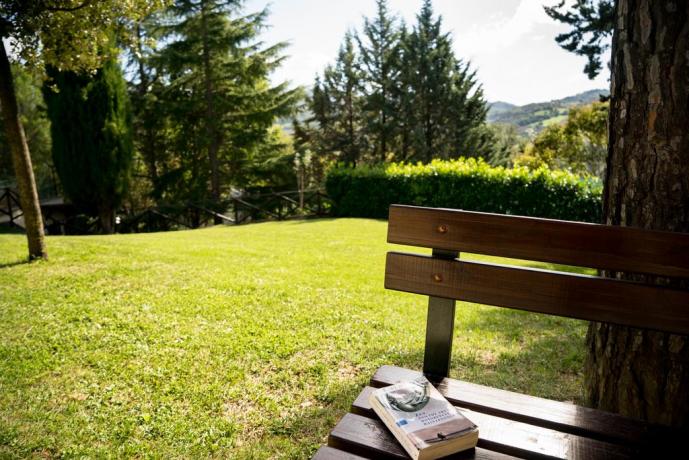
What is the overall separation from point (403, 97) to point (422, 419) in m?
28.2

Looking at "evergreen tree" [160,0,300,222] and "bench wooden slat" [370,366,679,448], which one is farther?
"evergreen tree" [160,0,300,222]

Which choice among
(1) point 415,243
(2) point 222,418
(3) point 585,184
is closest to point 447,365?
(1) point 415,243

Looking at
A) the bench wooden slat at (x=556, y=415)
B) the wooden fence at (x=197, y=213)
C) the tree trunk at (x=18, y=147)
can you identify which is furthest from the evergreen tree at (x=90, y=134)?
the bench wooden slat at (x=556, y=415)

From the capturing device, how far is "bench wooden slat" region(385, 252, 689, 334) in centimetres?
154

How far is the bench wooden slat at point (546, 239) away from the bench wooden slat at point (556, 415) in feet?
1.97

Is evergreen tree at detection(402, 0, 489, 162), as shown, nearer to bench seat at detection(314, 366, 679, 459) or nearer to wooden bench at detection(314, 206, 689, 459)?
wooden bench at detection(314, 206, 689, 459)

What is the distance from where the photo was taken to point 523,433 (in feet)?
5.10

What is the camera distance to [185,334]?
3.87 metres

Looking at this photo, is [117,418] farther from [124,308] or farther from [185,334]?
[124,308]

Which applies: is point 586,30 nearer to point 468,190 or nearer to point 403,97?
point 468,190

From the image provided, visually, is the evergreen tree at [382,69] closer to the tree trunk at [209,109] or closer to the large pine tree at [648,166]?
the tree trunk at [209,109]

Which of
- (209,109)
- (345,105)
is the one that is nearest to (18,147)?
(209,109)

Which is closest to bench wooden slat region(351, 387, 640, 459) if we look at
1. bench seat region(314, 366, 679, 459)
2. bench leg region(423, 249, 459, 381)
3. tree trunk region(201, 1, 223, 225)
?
bench seat region(314, 366, 679, 459)

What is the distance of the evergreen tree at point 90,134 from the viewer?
15.4m
